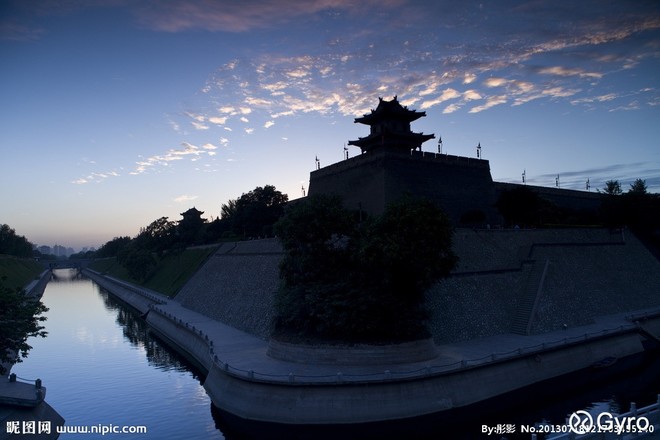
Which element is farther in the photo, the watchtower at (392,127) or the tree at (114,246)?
the tree at (114,246)

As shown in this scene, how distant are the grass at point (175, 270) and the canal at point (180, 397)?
75.1 ft

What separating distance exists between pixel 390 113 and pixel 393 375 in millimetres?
33944

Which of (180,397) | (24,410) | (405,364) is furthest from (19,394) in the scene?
(405,364)

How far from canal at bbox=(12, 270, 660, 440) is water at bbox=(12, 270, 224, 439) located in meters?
0.05

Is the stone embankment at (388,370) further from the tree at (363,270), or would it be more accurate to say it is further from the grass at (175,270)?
the grass at (175,270)

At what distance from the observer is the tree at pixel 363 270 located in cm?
2434

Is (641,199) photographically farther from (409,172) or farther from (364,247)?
(364,247)

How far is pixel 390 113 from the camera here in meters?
49.2

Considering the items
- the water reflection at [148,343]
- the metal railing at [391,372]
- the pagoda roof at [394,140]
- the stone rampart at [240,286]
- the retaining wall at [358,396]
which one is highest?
the pagoda roof at [394,140]

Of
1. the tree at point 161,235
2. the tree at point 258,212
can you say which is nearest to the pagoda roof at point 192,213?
the tree at point 161,235

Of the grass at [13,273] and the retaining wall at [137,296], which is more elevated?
the grass at [13,273]

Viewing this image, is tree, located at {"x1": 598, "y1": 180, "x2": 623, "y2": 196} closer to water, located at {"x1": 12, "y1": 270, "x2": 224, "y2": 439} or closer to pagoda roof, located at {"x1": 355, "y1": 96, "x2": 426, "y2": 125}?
pagoda roof, located at {"x1": 355, "y1": 96, "x2": 426, "y2": 125}

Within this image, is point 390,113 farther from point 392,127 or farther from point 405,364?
point 405,364

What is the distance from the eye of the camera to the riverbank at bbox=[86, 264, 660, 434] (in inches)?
809
